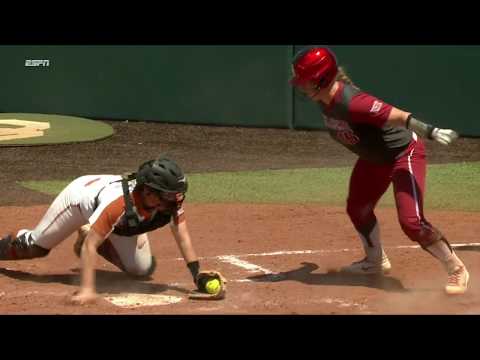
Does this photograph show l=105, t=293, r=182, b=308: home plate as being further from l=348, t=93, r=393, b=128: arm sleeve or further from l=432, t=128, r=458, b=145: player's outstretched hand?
l=432, t=128, r=458, b=145: player's outstretched hand

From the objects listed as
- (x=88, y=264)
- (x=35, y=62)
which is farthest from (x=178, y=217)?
(x=35, y=62)

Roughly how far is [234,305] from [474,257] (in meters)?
2.59

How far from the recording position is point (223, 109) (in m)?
17.5

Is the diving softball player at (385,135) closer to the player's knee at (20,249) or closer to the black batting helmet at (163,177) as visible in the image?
the black batting helmet at (163,177)

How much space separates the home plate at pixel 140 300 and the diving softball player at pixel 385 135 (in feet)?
5.75

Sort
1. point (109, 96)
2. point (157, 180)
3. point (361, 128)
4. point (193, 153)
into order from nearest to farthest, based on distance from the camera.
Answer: point (157, 180)
point (361, 128)
point (193, 153)
point (109, 96)

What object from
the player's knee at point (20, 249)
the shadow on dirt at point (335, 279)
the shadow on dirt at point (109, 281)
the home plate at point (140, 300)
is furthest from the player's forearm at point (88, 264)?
the shadow on dirt at point (335, 279)

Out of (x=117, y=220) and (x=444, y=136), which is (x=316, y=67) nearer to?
(x=444, y=136)

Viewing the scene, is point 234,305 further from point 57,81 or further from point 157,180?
point 57,81

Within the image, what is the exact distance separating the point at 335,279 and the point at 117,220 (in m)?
1.97

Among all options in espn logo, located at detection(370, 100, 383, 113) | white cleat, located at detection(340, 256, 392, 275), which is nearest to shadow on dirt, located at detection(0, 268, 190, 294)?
white cleat, located at detection(340, 256, 392, 275)

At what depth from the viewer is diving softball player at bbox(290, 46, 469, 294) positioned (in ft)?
20.4

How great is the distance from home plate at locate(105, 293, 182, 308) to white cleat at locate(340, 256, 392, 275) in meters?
1.64

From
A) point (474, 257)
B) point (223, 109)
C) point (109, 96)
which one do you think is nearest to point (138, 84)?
point (109, 96)
